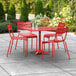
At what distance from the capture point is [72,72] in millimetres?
5566

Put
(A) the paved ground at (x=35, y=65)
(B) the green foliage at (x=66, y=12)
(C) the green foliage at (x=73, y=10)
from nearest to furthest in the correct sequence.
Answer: (A) the paved ground at (x=35, y=65) → (C) the green foliage at (x=73, y=10) → (B) the green foliage at (x=66, y=12)

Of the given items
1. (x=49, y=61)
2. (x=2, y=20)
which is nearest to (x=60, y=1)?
(x=2, y=20)

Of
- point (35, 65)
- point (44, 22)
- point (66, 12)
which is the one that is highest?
point (35, 65)

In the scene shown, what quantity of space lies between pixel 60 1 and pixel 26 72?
18048 millimetres

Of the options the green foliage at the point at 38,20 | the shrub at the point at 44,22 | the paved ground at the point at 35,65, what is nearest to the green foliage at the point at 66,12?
the shrub at the point at 44,22

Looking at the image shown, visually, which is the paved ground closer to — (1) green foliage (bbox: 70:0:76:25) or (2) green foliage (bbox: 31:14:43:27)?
(1) green foliage (bbox: 70:0:76:25)

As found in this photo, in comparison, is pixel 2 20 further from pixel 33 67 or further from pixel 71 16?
pixel 33 67

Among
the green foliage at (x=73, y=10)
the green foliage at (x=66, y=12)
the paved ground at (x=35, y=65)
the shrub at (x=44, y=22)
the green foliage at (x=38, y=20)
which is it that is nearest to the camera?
the paved ground at (x=35, y=65)

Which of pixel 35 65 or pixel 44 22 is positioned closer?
pixel 35 65

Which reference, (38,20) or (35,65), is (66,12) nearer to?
(38,20)

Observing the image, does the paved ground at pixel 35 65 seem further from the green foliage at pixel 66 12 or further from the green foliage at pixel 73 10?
the green foliage at pixel 66 12

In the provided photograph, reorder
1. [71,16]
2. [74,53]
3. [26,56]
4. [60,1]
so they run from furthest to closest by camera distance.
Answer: [60,1] → [71,16] → [74,53] → [26,56]

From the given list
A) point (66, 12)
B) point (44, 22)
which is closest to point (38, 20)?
point (44, 22)

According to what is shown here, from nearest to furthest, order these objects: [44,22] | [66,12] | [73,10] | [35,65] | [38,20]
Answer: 1. [35,65]
2. [73,10]
3. [66,12]
4. [44,22]
5. [38,20]
